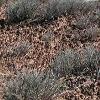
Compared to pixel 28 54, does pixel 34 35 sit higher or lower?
higher

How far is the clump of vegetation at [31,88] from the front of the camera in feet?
15.4

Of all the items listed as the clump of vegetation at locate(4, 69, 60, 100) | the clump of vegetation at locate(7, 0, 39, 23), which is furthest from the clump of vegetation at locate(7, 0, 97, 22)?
the clump of vegetation at locate(4, 69, 60, 100)

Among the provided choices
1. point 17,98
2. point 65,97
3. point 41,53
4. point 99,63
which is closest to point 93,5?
point 41,53

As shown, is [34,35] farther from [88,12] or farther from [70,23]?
[88,12]

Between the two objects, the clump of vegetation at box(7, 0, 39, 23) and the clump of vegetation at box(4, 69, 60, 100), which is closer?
the clump of vegetation at box(4, 69, 60, 100)

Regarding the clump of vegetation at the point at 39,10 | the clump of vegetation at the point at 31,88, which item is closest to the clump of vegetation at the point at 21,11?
the clump of vegetation at the point at 39,10

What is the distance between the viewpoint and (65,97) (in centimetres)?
514

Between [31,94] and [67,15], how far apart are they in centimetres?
452

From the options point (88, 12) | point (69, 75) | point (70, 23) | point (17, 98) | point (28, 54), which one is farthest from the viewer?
point (88, 12)

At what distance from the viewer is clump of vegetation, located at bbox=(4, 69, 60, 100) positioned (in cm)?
469

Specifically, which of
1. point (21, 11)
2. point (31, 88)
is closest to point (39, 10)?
point (21, 11)

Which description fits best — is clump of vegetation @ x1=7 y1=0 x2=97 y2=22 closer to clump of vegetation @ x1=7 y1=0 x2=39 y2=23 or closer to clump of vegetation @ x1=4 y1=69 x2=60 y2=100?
clump of vegetation @ x1=7 y1=0 x2=39 y2=23

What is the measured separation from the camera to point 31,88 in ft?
15.6

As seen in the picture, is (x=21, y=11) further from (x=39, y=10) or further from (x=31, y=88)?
(x=31, y=88)
